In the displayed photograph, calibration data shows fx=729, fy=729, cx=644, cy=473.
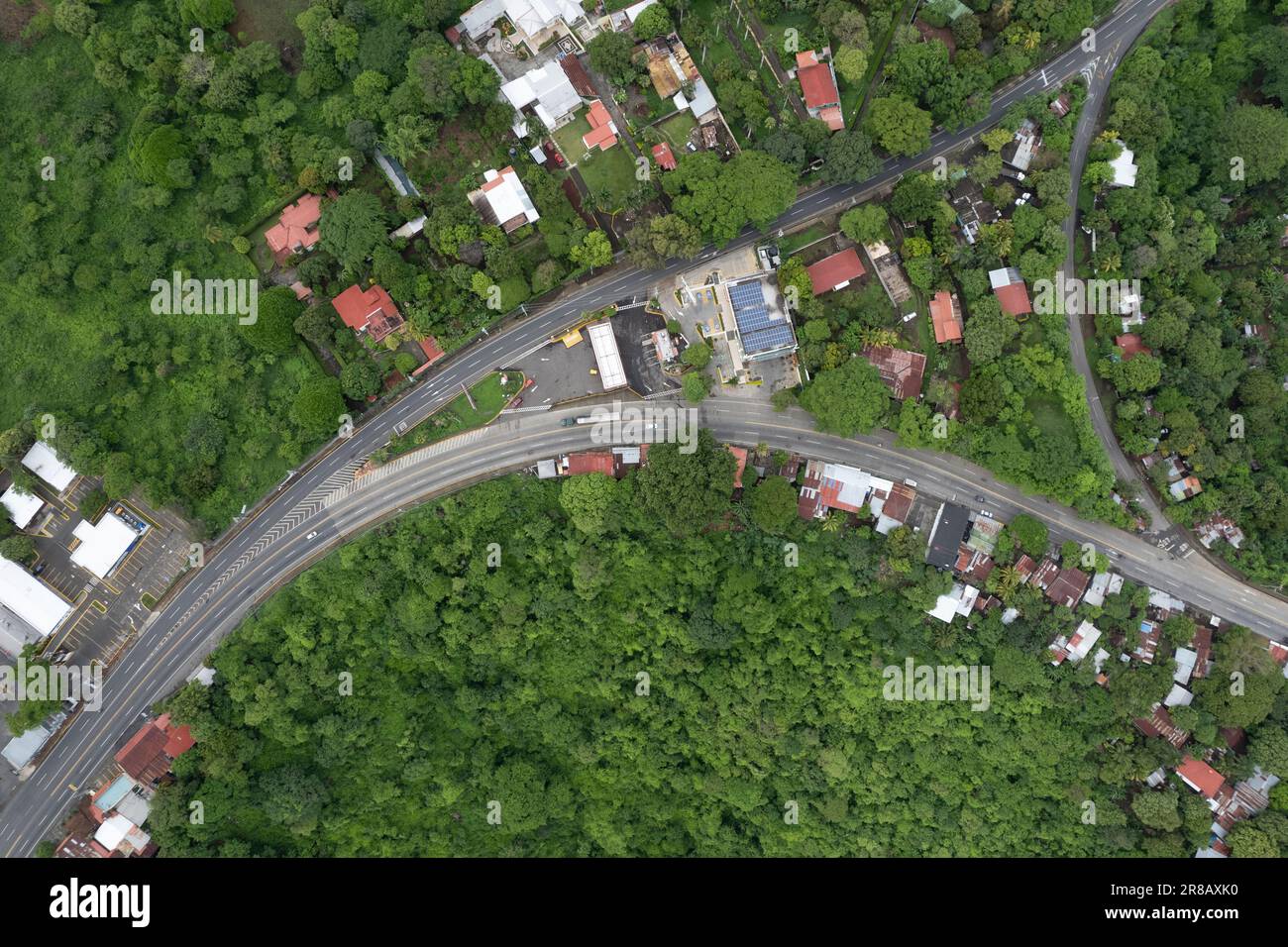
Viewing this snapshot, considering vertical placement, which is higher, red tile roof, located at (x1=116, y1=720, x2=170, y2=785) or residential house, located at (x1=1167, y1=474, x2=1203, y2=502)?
residential house, located at (x1=1167, y1=474, x2=1203, y2=502)

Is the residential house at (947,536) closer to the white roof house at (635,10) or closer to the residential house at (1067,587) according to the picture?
the residential house at (1067,587)

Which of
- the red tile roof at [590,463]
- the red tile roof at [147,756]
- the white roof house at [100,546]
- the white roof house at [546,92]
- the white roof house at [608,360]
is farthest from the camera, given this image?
the white roof house at [100,546]

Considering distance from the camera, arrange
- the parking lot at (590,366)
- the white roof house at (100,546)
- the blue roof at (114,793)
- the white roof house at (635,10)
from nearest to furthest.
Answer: the white roof house at (635,10), the blue roof at (114,793), the white roof house at (100,546), the parking lot at (590,366)

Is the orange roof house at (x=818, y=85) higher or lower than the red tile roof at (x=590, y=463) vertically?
higher

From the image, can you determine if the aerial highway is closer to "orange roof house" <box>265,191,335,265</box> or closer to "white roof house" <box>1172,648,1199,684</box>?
"white roof house" <box>1172,648,1199,684</box>

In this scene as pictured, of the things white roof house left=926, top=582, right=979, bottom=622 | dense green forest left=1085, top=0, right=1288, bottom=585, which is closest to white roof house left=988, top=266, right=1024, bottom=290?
dense green forest left=1085, top=0, right=1288, bottom=585

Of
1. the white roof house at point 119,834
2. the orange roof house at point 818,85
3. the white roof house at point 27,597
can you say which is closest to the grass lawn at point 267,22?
the orange roof house at point 818,85
